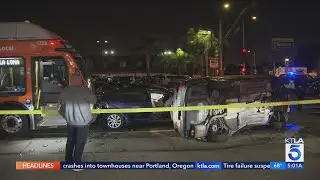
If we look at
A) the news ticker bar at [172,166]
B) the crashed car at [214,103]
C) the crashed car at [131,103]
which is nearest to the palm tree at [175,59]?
the crashed car at [131,103]

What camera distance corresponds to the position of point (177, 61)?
80.2 metres

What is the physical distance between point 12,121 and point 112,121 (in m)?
2.96

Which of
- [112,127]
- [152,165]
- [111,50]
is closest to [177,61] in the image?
[111,50]

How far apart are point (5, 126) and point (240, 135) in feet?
21.3

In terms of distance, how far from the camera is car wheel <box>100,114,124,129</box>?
47.6ft

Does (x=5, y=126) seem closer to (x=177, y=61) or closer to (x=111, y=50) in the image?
(x=177, y=61)

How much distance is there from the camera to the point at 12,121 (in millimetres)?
13219

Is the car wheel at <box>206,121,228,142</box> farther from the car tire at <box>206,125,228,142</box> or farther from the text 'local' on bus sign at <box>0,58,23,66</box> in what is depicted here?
the text 'local' on bus sign at <box>0,58,23,66</box>

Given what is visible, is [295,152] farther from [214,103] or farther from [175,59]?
[175,59]

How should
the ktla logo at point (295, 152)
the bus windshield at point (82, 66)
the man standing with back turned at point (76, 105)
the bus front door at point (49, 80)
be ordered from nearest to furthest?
the ktla logo at point (295, 152)
the man standing with back turned at point (76, 105)
the bus front door at point (49, 80)
the bus windshield at point (82, 66)

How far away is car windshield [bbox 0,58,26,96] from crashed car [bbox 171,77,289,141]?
4.65 metres

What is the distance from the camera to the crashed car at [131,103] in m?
14.6

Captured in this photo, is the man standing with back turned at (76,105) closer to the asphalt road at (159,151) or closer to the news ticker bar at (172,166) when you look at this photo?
the news ticker bar at (172,166)

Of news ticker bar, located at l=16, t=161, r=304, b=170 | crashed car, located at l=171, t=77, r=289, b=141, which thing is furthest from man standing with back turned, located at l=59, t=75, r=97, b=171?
crashed car, located at l=171, t=77, r=289, b=141
